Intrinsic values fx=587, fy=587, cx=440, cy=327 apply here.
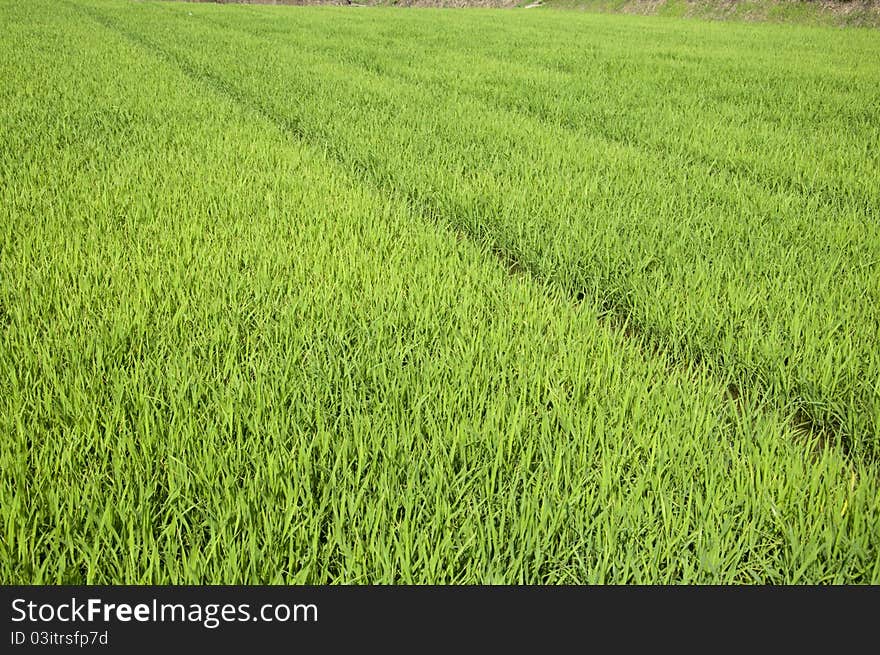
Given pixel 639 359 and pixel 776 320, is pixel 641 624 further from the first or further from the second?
pixel 776 320

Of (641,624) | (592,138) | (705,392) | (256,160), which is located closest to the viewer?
(641,624)

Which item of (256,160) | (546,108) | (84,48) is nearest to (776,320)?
(256,160)

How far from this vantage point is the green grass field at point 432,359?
1.11m

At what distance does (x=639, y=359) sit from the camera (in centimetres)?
183

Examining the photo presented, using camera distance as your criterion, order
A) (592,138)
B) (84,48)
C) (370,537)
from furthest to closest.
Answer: (84,48) → (592,138) → (370,537)

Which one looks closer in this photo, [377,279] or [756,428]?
[756,428]

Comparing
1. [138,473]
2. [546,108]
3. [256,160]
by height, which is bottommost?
[138,473]

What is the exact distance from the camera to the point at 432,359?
174cm

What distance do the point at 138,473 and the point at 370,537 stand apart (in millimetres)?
517

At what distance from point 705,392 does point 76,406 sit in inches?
65.0

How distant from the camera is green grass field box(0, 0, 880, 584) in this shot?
111cm

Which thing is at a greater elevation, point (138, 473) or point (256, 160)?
point (256, 160)

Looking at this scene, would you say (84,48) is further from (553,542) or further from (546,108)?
(553,542)

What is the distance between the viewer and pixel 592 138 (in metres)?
4.98
